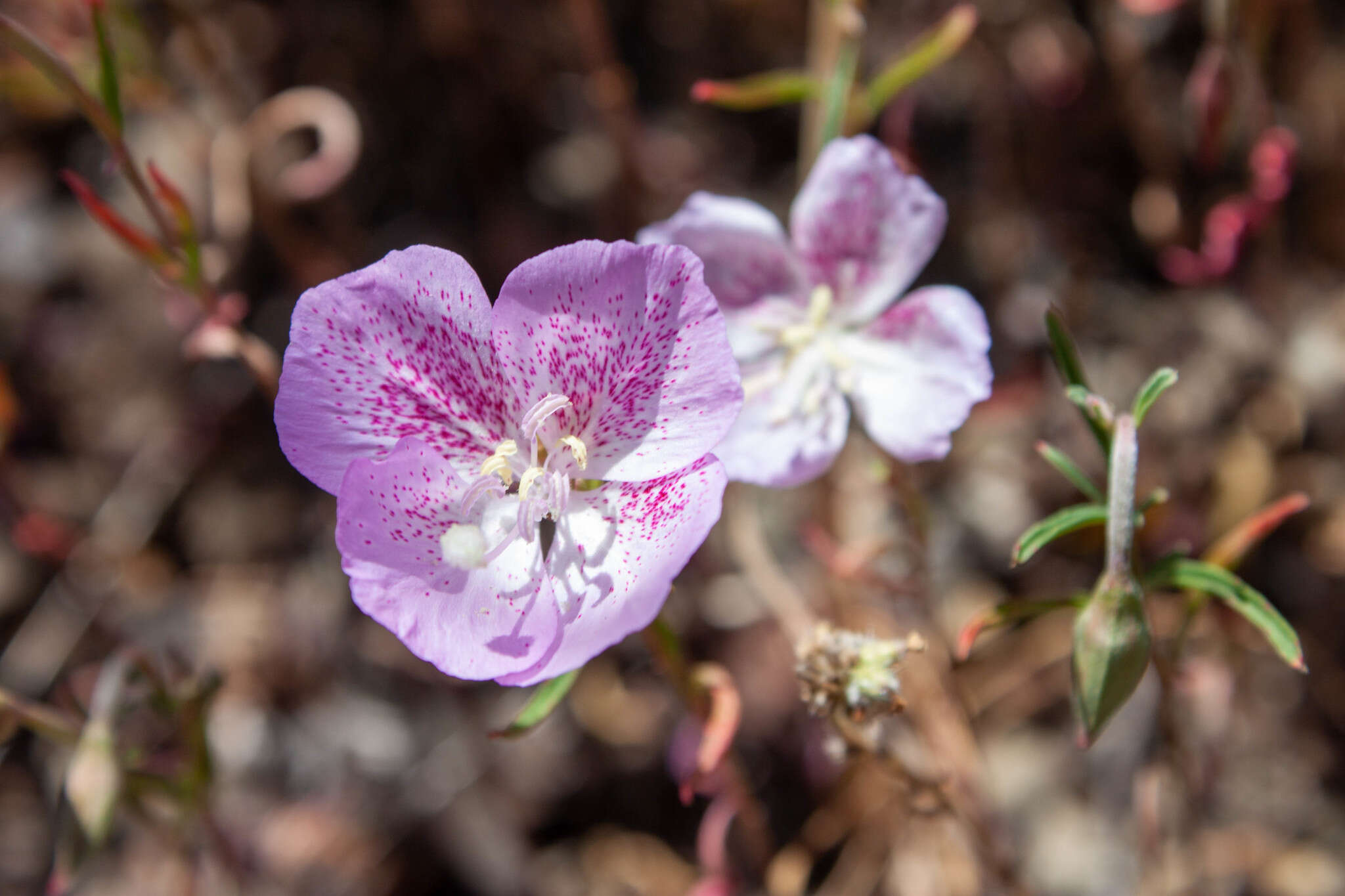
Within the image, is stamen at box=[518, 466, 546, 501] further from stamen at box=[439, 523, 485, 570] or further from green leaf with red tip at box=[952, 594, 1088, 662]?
green leaf with red tip at box=[952, 594, 1088, 662]

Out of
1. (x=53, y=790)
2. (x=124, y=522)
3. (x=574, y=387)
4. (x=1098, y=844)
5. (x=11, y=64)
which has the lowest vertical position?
(x=1098, y=844)

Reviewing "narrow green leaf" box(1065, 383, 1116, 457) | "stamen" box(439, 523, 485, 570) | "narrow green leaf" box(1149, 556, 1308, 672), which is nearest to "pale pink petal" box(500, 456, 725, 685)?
"stamen" box(439, 523, 485, 570)

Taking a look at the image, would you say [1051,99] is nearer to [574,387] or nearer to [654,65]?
[654,65]

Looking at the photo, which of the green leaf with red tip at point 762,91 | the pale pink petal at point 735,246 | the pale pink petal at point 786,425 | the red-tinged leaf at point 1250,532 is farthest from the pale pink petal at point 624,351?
the red-tinged leaf at point 1250,532

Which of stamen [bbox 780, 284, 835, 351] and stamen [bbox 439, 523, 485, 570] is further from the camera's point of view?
stamen [bbox 780, 284, 835, 351]

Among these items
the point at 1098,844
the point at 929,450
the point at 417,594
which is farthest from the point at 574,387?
the point at 1098,844

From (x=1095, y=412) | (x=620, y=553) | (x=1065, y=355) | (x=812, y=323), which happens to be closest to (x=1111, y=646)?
(x=1095, y=412)
